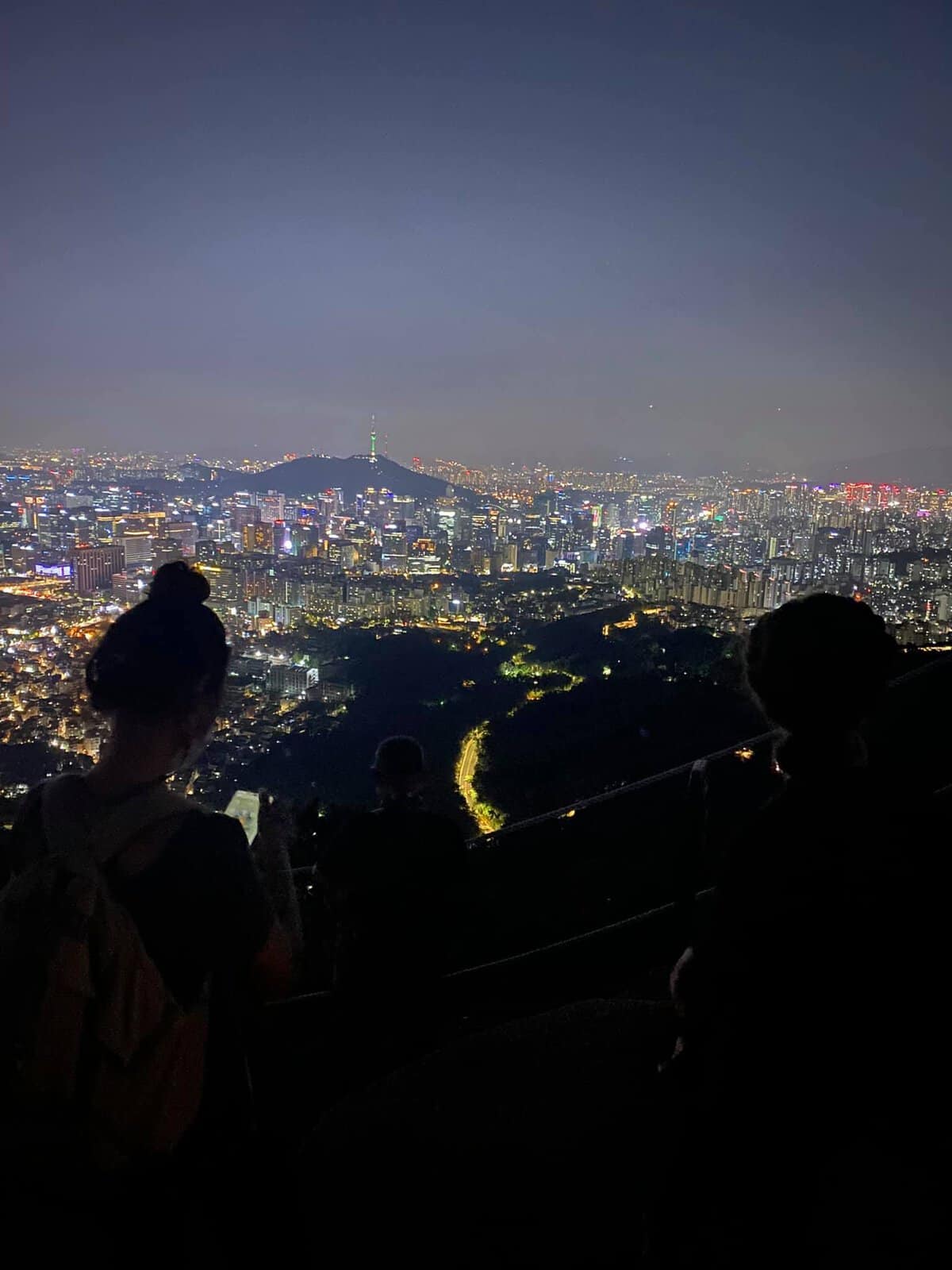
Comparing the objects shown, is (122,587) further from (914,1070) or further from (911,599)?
(914,1070)

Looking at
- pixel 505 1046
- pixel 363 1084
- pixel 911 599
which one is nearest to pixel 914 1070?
pixel 505 1046

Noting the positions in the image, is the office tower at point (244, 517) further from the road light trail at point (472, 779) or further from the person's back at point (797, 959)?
the person's back at point (797, 959)

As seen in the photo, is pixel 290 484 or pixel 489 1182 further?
pixel 290 484

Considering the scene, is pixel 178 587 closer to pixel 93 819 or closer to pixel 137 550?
pixel 93 819

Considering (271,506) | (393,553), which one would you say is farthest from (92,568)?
(271,506)

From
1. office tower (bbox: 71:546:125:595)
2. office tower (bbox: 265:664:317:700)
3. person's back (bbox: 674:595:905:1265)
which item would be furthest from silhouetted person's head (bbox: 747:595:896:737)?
office tower (bbox: 71:546:125:595)

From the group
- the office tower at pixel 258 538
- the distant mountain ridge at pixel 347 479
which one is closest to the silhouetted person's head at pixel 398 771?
the office tower at pixel 258 538
